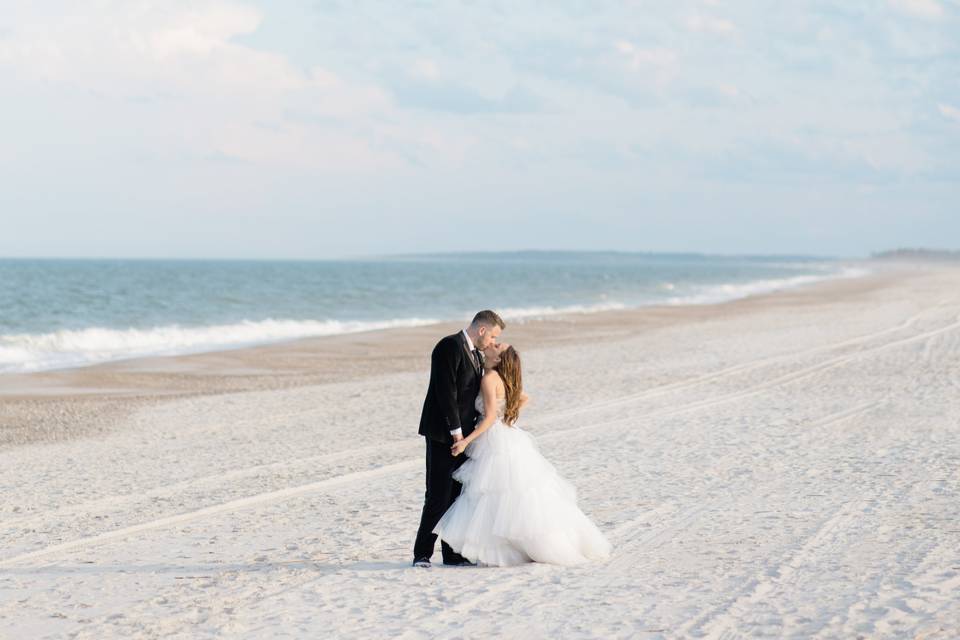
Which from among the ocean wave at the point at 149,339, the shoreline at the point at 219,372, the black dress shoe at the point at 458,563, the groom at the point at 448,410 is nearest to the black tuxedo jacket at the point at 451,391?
the groom at the point at 448,410

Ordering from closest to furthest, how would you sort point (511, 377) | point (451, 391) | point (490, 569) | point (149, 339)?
point (451, 391)
point (511, 377)
point (490, 569)
point (149, 339)

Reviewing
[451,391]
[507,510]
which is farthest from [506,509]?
[451,391]

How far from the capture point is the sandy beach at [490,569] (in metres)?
5.98

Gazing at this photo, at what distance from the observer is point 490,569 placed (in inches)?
274

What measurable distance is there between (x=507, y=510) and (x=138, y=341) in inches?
963

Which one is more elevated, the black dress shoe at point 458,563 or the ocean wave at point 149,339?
the ocean wave at point 149,339

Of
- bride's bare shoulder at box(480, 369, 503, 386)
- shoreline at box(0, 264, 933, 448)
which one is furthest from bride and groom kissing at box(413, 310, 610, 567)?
shoreline at box(0, 264, 933, 448)

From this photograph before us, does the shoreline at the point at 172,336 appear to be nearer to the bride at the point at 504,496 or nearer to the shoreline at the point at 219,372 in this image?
the shoreline at the point at 219,372

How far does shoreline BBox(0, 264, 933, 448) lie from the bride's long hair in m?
8.33

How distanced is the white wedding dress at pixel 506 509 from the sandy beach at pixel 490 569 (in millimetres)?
225

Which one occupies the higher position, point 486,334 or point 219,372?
point 486,334

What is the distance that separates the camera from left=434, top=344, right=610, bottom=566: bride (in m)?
6.82

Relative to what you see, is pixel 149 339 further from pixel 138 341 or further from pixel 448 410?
pixel 448 410

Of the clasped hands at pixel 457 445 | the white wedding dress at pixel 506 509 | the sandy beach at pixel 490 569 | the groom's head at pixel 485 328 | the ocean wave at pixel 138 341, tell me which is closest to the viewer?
the sandy beach at pixel 490 569
